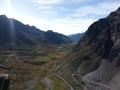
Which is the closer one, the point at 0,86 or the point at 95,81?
the point at 0,86

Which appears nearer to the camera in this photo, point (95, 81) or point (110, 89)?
point (110, 89)

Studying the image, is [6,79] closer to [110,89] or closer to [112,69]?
[110,89]

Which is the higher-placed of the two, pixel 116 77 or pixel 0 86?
pixel 0 86

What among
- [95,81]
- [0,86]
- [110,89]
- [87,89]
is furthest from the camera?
[95,81]

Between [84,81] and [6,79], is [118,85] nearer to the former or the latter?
[84,81]

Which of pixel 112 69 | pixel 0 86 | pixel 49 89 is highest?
pixel 0 86

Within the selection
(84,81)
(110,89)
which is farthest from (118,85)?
(84,81)

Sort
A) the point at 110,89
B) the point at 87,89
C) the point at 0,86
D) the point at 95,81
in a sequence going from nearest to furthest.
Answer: the point at 0,86, the point at 110,89, the point at 87,89, the point at 95,81

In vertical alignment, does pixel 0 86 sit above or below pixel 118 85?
above

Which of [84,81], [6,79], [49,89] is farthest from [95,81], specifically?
[6,79]
